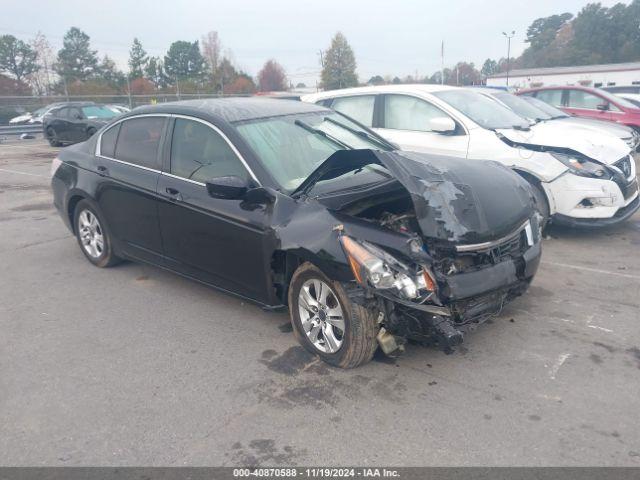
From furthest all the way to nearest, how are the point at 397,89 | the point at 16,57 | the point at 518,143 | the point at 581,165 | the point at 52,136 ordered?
the point at 16,57, the point at 52,136, the point at 397,89, the point at 518,143, the point at 581,165

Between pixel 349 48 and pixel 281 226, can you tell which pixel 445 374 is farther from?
pixel 349 48

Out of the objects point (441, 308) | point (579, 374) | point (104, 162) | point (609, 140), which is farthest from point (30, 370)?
point (609, 140)

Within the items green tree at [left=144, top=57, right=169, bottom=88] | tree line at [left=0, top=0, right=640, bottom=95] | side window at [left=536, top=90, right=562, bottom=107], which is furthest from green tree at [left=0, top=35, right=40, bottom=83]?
side window at [left=536, top=90, right=562, bottom=107]

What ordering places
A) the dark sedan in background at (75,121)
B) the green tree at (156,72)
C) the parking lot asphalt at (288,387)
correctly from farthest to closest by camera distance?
the green tree at (156,72)
the dark sedan in background at (75,121)
the parking lot asphalt at (288,387)

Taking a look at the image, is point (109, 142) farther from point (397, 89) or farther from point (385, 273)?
point (397, 89)

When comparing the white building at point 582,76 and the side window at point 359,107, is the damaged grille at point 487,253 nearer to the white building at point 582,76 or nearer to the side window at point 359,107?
the side window at point 359,107

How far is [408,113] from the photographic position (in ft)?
24.6

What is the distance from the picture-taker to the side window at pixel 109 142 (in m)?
5.53

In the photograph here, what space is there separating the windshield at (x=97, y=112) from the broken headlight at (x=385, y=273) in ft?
57.6

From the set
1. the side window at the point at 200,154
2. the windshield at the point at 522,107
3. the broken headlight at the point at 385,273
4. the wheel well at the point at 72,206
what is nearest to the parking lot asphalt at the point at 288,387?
the broken headlight at the point at 385,273

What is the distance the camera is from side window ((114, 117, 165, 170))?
5.02 m

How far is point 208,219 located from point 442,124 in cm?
354

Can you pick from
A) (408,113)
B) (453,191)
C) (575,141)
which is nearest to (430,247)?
(453,191)

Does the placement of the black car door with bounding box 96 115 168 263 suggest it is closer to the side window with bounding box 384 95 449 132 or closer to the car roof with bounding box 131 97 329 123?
the car roof with bounding box 131 97 329 123
